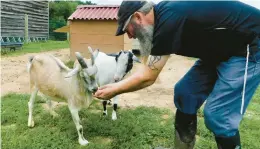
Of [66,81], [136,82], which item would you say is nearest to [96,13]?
[66,81]

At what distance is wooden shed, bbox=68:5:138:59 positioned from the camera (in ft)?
40.5

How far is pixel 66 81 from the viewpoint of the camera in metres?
4.77

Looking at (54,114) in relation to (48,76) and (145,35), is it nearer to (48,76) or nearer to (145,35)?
(48,76)

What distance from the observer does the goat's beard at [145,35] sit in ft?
8.75

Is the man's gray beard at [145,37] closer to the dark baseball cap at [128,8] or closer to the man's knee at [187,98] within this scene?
the dark baseball cap at [128,8]

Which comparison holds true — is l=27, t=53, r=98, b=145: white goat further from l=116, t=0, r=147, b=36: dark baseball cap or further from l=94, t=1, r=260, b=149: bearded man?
l=116, t=0, r=147, b=36: dark baseball cap

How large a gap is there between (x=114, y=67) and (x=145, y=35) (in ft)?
11.3

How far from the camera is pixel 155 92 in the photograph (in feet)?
26.4

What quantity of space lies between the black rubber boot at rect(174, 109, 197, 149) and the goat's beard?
3.59 feet

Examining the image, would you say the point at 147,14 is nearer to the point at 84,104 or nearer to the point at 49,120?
the point at 84,104

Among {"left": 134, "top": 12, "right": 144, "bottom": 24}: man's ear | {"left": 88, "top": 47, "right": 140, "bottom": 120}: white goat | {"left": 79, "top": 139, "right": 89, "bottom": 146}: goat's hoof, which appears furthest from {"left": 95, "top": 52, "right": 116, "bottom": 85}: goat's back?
{"left": 134, "top": 12, "right": 144, "bottom": 24}: man's ear

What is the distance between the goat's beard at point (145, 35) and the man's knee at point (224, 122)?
2.64 ft

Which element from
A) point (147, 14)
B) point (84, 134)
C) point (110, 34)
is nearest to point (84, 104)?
point (84, 134)

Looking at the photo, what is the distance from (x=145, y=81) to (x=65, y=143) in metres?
2.27
